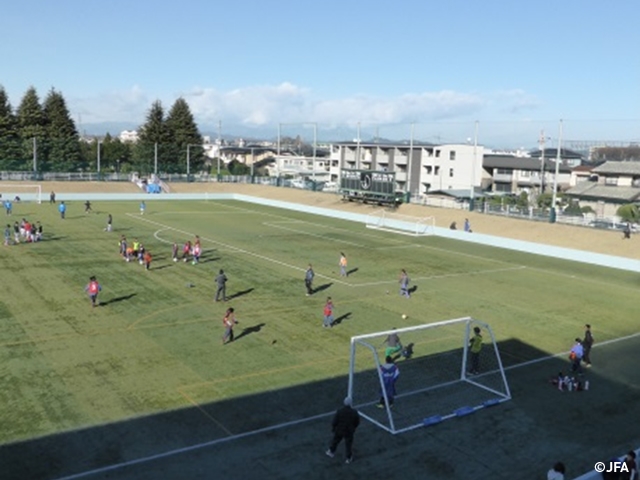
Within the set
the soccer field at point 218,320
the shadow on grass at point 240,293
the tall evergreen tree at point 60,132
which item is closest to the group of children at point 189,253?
the soccer field at point 218,320

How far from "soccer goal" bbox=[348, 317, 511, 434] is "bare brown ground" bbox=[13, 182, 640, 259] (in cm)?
2822

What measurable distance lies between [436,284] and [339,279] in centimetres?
521

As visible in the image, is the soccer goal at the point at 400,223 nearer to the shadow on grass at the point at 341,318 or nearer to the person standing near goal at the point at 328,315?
the shadow on grass at the point at 341,318

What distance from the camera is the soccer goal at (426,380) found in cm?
1678

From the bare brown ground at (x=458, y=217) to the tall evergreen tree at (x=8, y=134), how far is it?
14057 mm

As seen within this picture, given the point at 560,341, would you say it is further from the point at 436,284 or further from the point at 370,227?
the point at 370,227

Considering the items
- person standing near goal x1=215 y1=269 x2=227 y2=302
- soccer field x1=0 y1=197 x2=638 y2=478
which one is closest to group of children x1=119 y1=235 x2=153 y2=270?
soccer field x1=0 y1=197 x2=638 y2=478

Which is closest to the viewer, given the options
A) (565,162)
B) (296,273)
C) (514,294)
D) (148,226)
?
(514,294)

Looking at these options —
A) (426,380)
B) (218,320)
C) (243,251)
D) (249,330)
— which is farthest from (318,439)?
(243,251)

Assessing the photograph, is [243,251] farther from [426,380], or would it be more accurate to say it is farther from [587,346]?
[587,346]

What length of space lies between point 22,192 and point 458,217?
4955 centimetres

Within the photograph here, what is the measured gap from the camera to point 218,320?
2480cm

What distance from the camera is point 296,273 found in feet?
116

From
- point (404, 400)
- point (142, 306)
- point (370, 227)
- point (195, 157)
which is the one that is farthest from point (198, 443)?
point (195, 157)
